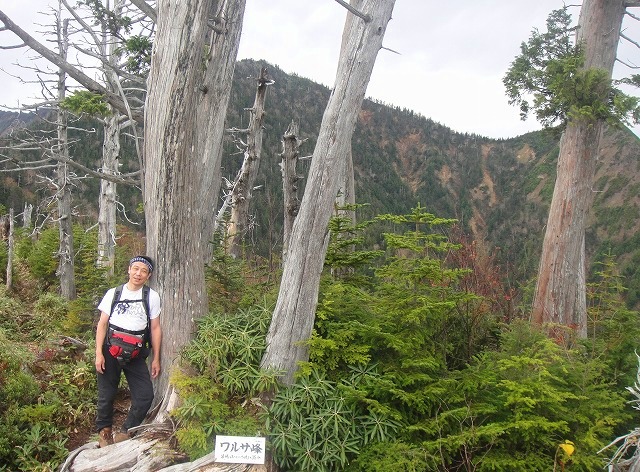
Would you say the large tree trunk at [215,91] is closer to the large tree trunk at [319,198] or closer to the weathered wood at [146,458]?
the large tree trunk at [319,198]

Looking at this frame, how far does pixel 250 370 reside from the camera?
4262 millimetres

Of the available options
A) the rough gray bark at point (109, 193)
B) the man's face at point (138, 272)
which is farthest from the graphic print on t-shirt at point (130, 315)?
the rough gray bark at point (109, 193)

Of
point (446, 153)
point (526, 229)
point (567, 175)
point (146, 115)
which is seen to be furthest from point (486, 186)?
point (146, 115)

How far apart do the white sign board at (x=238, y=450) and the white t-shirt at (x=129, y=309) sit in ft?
3.98

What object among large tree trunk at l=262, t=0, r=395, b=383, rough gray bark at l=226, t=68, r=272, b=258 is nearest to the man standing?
large tree trunk at l=262, t=0, r=395, b=383

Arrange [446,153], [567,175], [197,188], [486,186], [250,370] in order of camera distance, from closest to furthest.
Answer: [250,370]
[197,188]
[567,175]
[486,186]
[446,153]

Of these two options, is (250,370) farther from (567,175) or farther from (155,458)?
(567,175)

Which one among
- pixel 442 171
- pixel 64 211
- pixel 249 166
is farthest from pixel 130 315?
pixel 442 171

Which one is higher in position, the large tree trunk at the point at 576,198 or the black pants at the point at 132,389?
the large tree trunk at the point at 576,198

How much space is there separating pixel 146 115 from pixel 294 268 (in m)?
1.97

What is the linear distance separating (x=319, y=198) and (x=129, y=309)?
1.88 metres

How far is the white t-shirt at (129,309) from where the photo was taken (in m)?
4.27

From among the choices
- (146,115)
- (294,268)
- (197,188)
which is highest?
(146,115)

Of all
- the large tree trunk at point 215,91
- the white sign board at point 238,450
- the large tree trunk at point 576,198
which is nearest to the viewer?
the white sign board at point 238,450
